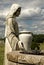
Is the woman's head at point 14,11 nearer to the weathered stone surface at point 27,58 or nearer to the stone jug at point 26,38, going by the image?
the stone jug at point 26,38

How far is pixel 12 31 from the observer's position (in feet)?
20.5

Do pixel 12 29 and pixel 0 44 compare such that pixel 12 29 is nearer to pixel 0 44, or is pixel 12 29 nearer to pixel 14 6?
pixel 14 6

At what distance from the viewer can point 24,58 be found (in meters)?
4.64

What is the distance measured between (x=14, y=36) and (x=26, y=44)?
82 centimetres

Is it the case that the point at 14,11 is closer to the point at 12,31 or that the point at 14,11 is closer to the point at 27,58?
the point at 12,31

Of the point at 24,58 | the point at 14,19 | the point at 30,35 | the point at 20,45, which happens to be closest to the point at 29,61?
the point at 24,58

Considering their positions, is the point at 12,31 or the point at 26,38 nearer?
the point at 12,31

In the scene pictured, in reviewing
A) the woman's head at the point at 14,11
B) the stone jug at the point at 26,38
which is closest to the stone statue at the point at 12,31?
the woman's head at the point at 14,11

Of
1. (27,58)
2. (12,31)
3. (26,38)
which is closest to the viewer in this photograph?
(27,58)

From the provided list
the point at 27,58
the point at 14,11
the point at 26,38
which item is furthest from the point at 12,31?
the point at 27,58

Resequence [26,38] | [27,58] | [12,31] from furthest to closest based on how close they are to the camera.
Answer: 1. [26,38]
2. [12,31]
3. [27,58]

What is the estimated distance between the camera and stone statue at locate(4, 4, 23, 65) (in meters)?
6.16

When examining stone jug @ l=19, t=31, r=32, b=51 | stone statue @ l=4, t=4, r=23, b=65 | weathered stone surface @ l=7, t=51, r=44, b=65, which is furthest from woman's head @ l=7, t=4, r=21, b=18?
weathered stone surface @ l=7, t=51, r=44, b=65

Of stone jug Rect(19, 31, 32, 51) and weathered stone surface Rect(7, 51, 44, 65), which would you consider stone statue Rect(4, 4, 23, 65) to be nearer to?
stone jug Rect(19, 31, 32, 51)
